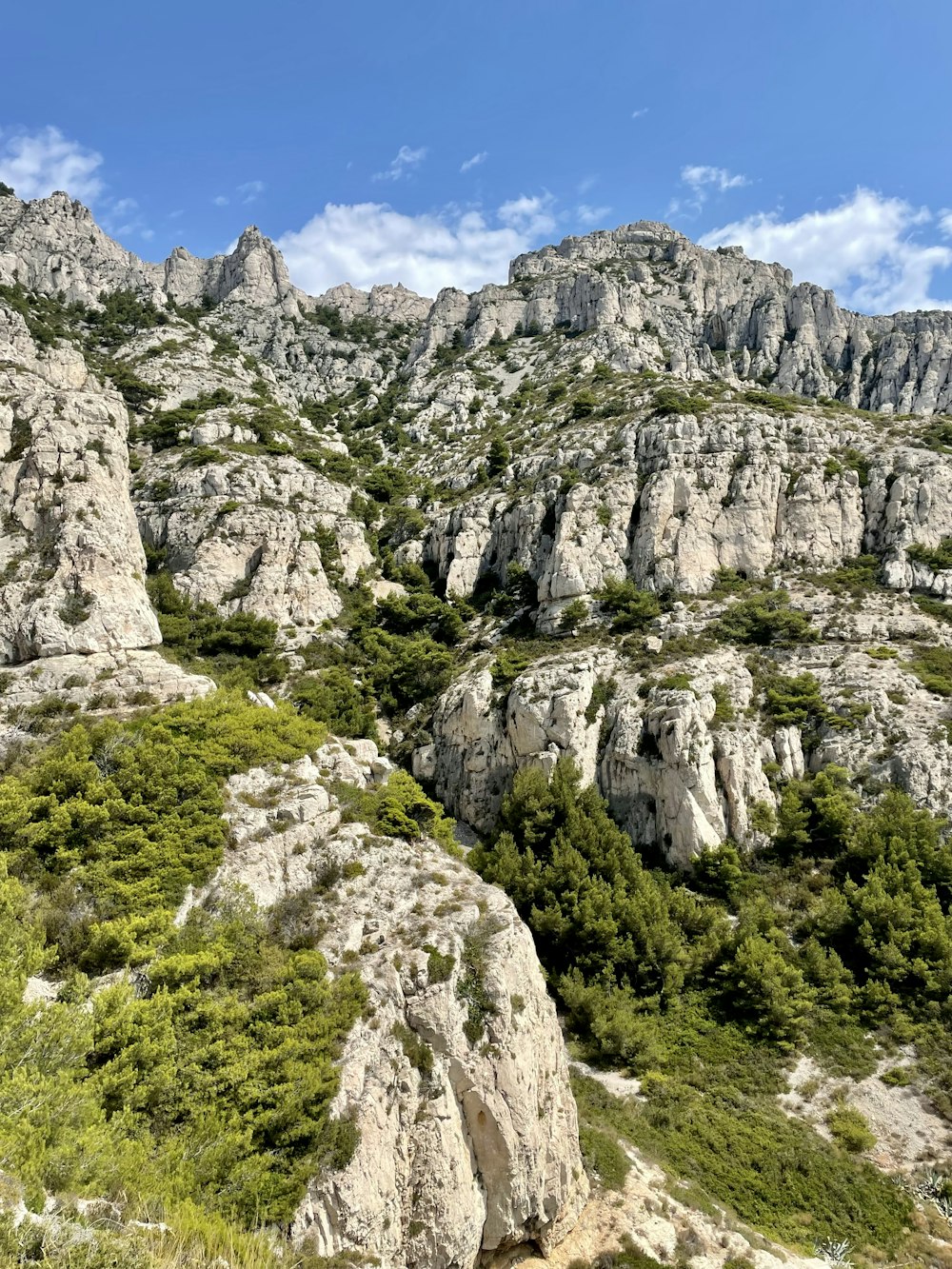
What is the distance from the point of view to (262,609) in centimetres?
4559

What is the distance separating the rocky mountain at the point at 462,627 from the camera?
653 inches

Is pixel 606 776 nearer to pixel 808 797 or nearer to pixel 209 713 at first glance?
pixel 808 797

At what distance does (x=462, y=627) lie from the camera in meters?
50.3

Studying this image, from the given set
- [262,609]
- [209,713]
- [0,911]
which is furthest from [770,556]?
[0,911]

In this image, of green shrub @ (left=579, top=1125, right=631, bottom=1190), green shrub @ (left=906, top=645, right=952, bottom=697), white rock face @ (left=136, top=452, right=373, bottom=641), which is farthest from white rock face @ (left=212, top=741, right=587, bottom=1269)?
green shrub @ (left=906, top=645, right=952, bottom=697)

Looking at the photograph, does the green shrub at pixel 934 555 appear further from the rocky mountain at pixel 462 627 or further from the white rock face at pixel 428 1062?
the white rock face at pixel 428 1062

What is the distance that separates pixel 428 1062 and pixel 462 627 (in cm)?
3640

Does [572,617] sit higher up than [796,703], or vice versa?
[572,617]

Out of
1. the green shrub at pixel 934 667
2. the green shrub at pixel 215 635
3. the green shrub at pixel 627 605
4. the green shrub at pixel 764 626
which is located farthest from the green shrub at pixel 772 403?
the green shrub at pixel 215 635

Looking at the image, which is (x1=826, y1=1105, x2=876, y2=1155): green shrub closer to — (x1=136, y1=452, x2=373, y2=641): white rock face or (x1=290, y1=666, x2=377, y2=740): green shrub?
(x1=290, y1=666, x2=377, y2=740): green shrub

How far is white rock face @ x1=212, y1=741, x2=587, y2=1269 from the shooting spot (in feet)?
46.1

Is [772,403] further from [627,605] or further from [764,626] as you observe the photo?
[627,605]

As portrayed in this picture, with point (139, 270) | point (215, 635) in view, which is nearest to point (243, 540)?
point (215, 635)

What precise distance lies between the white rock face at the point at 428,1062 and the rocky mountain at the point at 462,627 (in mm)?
86
